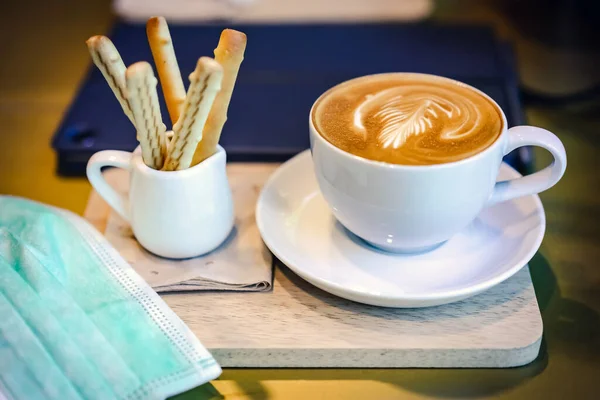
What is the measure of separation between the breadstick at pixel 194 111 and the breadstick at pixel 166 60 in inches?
2.2

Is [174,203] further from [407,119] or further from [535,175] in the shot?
[535,175]

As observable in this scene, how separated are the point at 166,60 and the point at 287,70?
32cm

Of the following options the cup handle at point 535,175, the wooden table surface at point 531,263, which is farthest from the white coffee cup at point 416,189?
the wooden table surface at point 531,263

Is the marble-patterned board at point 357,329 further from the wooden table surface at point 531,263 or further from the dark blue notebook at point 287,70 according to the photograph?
the dark blue notebook at point 287,70

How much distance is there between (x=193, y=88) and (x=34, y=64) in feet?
2.11

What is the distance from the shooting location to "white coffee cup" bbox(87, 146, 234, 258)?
21.1 inches

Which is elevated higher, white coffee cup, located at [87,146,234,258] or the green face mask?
white coffee cup, located at [87,146,234,258]

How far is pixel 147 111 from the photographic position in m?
0.48

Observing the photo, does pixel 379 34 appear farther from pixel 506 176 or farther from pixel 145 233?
pixel 145 233

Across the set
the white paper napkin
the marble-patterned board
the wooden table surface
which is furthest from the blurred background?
the marble-patterned board

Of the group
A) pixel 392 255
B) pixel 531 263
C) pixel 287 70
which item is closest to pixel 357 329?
pixel 392 255

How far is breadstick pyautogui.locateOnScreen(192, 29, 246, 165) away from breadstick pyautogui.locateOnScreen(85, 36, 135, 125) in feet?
0.23

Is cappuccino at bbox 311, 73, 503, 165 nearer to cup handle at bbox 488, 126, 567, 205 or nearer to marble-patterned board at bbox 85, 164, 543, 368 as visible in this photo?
cup handle at bbox 488, 126, 567, 205

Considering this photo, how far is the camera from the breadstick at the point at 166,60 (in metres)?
0.52
